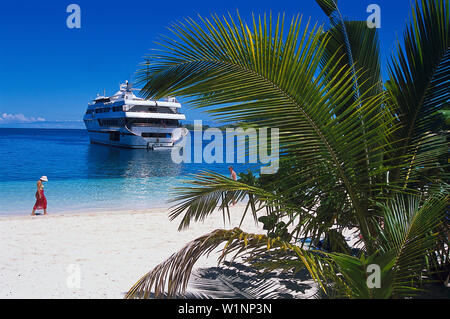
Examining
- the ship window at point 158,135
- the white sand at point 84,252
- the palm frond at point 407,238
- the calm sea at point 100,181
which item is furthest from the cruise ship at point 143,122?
the palm frond at point 407,238

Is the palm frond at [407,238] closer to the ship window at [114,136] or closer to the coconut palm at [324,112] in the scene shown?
the coconut palm at [324,112]

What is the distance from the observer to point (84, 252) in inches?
236

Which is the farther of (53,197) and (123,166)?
(123,166)

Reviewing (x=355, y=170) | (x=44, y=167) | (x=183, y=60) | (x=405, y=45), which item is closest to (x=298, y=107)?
(x=355, y=170)

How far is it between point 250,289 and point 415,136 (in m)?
2.32

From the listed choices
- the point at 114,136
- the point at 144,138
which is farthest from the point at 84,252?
the point at 114,136

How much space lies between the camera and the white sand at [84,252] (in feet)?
13.9

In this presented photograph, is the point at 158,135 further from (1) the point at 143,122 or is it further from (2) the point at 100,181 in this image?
(2) the point at 100,181

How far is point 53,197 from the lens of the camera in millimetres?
17688

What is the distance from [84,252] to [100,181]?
22.1 meters

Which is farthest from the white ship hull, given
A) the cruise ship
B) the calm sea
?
the calm sea

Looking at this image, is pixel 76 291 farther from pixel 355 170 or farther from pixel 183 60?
pixel 355 170
